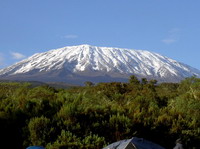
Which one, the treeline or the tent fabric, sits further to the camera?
the treeline

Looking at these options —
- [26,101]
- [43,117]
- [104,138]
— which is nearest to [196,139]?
[104,138]

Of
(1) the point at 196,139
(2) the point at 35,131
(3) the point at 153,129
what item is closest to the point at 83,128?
(2) the point at 35,131

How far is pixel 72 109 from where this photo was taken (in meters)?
10.1

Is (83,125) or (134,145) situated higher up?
(83,125)

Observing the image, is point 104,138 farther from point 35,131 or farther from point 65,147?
point 35,131

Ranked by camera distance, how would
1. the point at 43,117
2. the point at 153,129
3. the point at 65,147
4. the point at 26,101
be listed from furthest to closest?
the point at 26,101 < the point at 153,129 < the point at 43,117 < the point at 65,147

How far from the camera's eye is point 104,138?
9117mm

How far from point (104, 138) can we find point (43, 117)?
1882 mm

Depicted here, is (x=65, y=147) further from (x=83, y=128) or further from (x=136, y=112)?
(x=136, y=112)

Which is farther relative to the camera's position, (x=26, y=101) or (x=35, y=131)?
(x=26, y=101)

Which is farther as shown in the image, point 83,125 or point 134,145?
point 83,125

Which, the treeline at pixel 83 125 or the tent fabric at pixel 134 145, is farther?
the treeline at pixel 83 125

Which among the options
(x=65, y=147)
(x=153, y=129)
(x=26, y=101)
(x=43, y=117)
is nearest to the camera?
(x=65, y=147)

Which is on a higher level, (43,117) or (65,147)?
(43,117)
